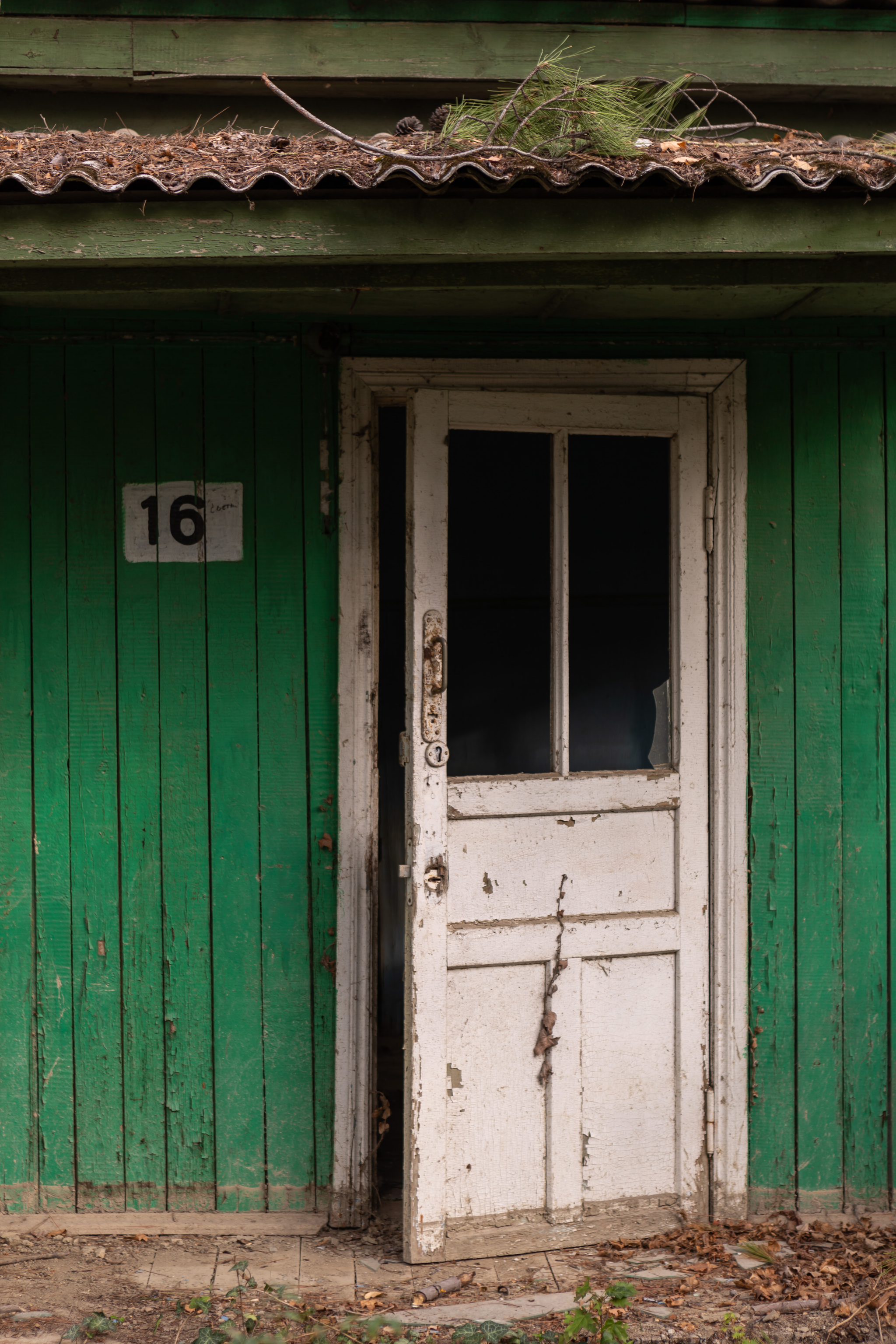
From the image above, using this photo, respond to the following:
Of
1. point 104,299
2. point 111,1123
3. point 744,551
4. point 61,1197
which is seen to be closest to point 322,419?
point 104,299

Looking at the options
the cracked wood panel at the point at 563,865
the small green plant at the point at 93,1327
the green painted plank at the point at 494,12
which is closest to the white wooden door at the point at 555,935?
the cracked wood panel at the point at 563,865

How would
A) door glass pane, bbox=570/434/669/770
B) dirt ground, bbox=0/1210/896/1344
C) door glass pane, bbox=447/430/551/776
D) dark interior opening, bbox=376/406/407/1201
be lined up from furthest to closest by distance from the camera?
dark interior opening, bbox=376/406/407/1201, door glass pane, bbox=447/430/551/776, door glass pane, bbox=570/434/669/770, dirt ground, bbox=0/1210/896/1344

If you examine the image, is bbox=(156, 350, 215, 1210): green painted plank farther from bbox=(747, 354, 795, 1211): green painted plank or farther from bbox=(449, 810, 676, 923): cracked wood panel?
bbox=(747, 354, 795, 1211): green painted plank

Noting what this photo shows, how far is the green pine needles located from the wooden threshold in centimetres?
306

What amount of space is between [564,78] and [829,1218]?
3394 millimetres

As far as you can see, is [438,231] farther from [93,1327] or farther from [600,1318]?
[93,1327]

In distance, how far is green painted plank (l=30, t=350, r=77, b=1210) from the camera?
315cm

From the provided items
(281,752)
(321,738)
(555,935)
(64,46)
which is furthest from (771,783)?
(64,46)

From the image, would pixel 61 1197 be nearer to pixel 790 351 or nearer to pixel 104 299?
pixel 104 299

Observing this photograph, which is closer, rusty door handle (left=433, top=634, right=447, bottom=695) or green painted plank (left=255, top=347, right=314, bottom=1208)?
rusty door handle (left=433, top=634, right=447, bottom=695)

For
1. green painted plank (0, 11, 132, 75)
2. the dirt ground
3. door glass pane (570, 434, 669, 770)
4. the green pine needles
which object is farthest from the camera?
green painted plank (0, 11, 132, 75)

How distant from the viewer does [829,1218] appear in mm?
3260

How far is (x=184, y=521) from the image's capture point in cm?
318

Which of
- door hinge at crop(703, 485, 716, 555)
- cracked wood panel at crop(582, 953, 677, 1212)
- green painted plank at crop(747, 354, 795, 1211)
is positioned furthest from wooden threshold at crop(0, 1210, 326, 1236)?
door hinge at crop(703, 485, 716, 555)
